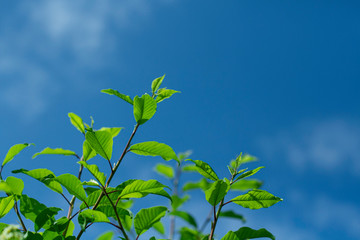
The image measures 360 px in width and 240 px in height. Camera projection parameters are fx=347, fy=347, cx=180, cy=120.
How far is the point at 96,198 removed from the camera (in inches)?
72.4

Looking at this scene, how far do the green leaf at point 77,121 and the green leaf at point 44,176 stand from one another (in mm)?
519

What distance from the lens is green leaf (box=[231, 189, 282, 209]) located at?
173 centimetres

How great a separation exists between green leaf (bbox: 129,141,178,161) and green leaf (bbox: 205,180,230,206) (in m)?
0.33

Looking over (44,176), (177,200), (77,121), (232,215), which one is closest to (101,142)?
(44,176)

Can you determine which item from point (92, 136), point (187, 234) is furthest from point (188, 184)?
point (92, 136)

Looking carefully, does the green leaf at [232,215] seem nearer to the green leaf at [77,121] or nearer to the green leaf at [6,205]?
the green leaf at [77,121]

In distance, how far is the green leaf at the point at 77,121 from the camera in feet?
7.66

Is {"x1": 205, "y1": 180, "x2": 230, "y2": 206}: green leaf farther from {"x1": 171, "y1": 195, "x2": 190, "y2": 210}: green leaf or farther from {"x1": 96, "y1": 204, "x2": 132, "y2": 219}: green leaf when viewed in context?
{"x1": 171, "y1": 195, "x2": 190, "y2": 210}: green leaf

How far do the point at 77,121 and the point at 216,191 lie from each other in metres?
1.15

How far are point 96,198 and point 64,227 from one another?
0.76 feet

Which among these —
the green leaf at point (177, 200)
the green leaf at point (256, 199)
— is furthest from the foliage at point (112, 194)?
the green leaf at point (177, 200)

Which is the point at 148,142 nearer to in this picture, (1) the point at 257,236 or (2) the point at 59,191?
(2) the point at 59,191

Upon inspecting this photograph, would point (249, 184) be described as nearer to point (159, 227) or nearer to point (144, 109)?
point (159, 227)

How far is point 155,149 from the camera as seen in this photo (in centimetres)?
193
